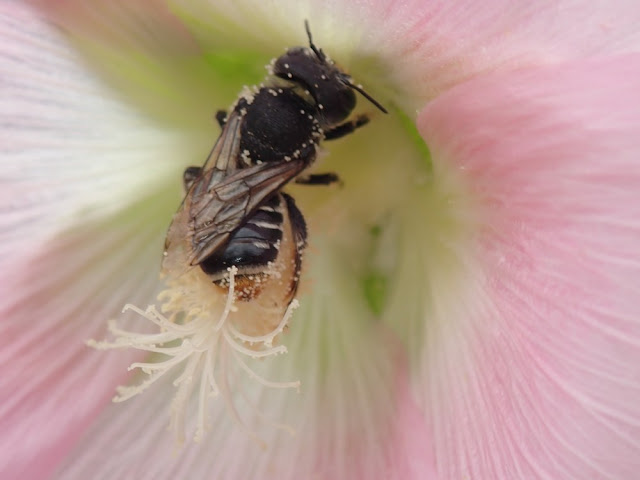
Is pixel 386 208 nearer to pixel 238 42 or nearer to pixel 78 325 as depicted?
pixel 238 42

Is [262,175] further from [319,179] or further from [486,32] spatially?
[486,32]

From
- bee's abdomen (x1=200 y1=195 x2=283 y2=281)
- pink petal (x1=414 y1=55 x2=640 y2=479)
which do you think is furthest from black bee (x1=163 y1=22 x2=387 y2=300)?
pink petal (x1=414 y1=55 x2=640 y2=479)

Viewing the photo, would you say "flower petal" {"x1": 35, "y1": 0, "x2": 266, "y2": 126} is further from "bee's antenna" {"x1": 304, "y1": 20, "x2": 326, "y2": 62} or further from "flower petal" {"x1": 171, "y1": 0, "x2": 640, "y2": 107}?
"bee's antenna" {"x1": 304, "y1": 20, "x2": 326, "y2": 62}

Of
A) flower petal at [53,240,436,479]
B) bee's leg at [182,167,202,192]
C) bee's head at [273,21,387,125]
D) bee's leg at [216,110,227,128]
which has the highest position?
bee's head at [273,21,387,125]

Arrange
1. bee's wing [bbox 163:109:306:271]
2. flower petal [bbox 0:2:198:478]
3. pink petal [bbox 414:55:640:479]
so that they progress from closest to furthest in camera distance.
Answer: pink petal [bbox 414:55:640:479]
bee's wing [bbox 163:109:306:271]
flower petal [bbox 0:2:198:478]

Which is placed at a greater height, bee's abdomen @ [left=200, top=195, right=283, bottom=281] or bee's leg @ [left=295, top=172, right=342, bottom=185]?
bee's leg @ [left=295, top=172, right=342, bottom=185]

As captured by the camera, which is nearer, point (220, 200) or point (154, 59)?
point (220, 200)

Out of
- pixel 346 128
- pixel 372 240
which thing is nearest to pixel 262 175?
pixel 346 128

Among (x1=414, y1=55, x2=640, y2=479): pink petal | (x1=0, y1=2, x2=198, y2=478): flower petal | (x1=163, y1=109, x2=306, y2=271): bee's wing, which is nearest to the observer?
(x1=414, y1=55, x2=640, y2=479): pink petal
